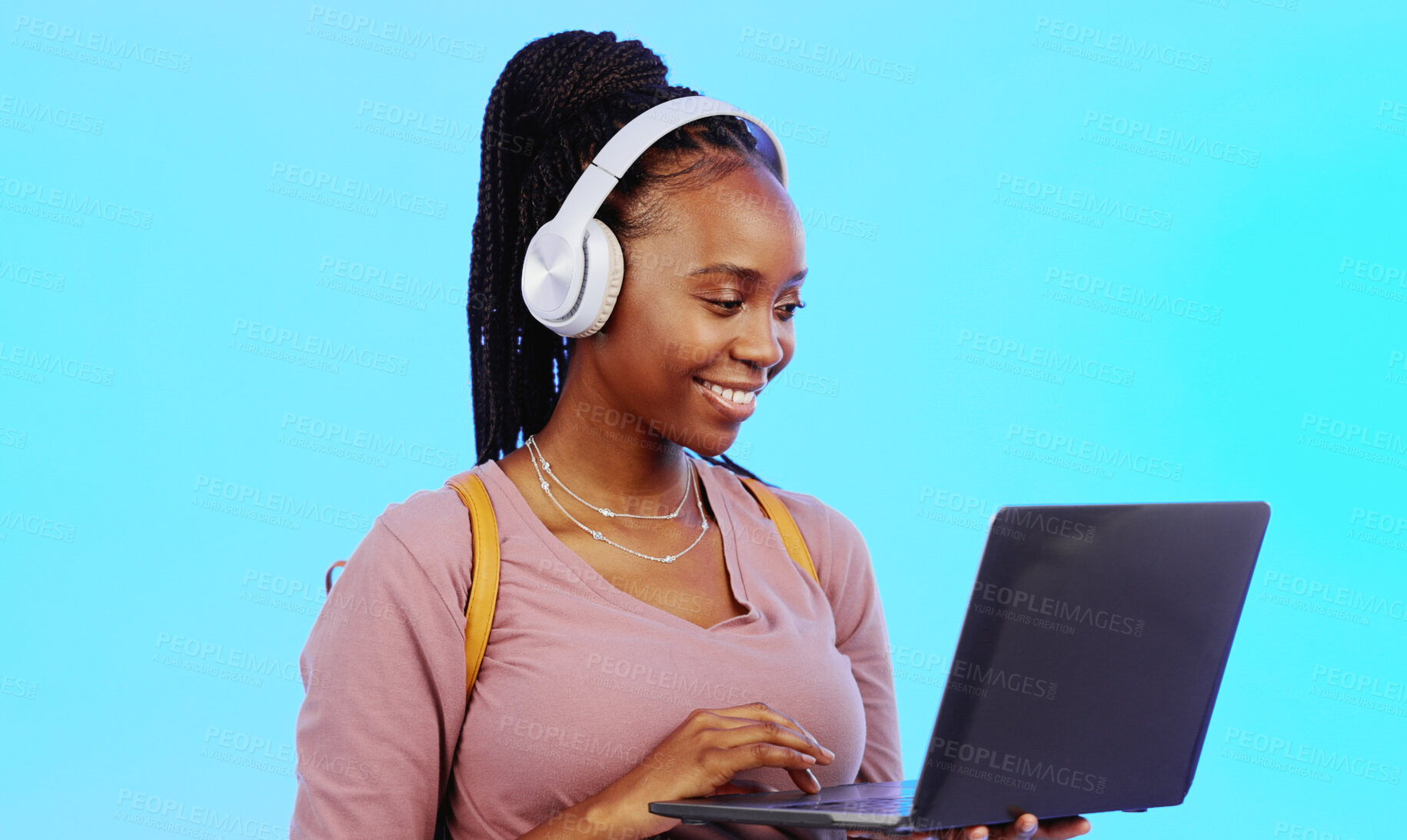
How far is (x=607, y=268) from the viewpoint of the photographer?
1400 mm

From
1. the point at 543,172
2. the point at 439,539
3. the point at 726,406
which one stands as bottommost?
the point at 439,539

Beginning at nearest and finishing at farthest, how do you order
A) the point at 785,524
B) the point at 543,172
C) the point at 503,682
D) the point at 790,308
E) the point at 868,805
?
1. the point at 868,805
2. the point at 503,682
3. the point at 790,308
4. the point at 543,172
5. the point at 785,524

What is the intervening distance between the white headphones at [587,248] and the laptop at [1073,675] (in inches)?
21.1

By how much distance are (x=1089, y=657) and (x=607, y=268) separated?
0.65 meters

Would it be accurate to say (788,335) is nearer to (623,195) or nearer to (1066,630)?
(623,195)

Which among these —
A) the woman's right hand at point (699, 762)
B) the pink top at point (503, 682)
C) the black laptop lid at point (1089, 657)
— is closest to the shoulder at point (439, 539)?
the pink top at point (503, 682)

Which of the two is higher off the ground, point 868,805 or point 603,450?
point 603,450

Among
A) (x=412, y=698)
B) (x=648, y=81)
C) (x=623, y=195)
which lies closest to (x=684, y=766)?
(x=412, y=698)

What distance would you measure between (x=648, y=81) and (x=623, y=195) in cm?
20

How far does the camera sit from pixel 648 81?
157 centimetres

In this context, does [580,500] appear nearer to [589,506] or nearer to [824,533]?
[589,506]

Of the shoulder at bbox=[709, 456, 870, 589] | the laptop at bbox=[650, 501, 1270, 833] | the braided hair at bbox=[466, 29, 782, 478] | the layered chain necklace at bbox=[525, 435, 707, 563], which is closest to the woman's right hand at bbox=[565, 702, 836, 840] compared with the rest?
the laptop at bbox=[650, 501, 1270, 833]

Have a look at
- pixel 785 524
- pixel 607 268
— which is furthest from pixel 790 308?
pixel 785 524

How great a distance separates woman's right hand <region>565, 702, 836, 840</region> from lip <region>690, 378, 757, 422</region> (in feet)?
1.06
